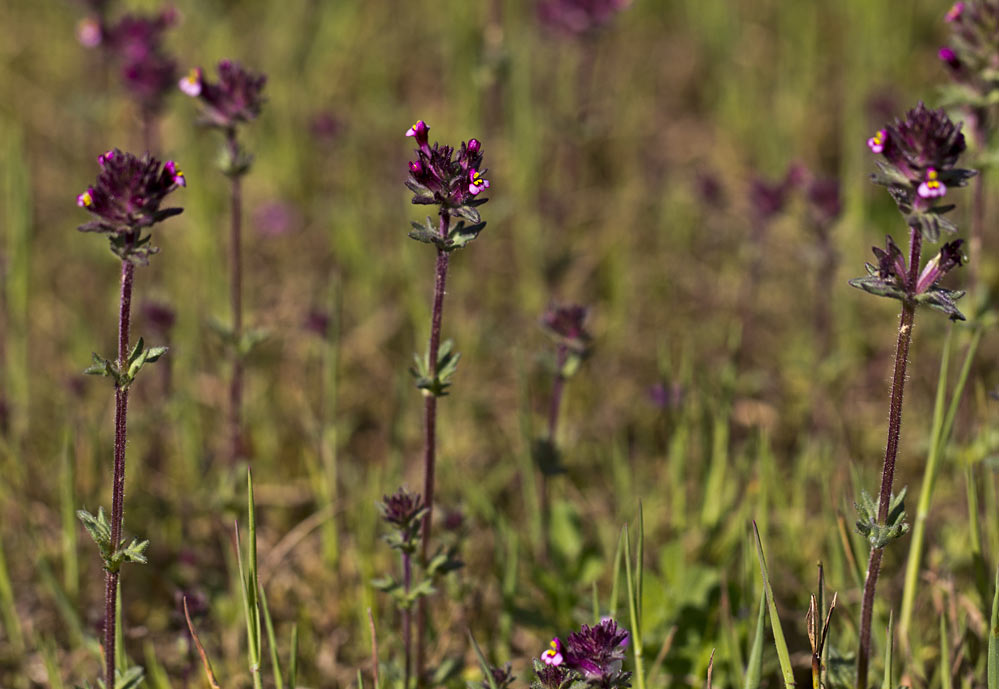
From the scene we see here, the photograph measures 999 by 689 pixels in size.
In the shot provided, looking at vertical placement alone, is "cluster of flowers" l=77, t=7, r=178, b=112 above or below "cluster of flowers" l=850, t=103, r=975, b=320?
above

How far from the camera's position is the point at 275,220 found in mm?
7367

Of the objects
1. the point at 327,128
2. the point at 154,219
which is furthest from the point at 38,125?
the point at 154,219

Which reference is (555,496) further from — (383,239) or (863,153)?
(863,153)

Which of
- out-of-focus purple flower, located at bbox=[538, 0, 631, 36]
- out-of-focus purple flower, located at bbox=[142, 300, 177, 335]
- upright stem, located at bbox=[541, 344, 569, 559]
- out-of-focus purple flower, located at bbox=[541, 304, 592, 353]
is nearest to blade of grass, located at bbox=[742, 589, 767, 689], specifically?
upright stem, located at bbox=[541, 344, 569, 559]

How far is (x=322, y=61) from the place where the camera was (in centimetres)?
828

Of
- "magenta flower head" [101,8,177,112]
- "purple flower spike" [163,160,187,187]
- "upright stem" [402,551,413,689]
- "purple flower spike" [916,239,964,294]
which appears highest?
"magenta flower head" [101,8,177,112]

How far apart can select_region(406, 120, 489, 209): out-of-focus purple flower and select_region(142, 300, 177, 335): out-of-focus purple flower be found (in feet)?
8.05

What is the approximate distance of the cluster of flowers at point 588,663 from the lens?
10.8 feet

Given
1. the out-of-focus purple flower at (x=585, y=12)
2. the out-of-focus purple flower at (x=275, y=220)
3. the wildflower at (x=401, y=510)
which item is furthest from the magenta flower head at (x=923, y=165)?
the out-of-focus purple flower at (x=275, y=220)

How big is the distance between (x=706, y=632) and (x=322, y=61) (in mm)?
5789

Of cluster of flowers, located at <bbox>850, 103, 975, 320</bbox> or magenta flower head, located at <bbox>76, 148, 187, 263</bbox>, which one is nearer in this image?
cluster of flowers, located at <bbox>850, 103, 975, 320</bbox>

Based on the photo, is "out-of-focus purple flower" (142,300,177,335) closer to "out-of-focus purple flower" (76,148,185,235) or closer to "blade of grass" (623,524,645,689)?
"out-of-focus purple flower" (76,148,185,235)

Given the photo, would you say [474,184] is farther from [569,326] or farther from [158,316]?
[158,316]

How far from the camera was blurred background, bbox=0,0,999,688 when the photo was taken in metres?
4.68
